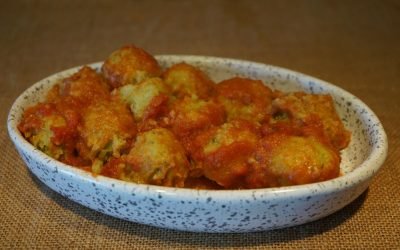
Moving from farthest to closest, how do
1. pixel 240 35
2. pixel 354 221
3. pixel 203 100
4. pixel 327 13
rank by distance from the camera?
pixel 327 13 < pixel 240 35 < pixel 203 100 < pixel 354 221

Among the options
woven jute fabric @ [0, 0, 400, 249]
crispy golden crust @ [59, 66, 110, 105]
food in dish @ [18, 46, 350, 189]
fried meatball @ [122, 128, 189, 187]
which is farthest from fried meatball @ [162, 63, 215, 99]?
woven jute fabric @ [0, 0, 400, 249]

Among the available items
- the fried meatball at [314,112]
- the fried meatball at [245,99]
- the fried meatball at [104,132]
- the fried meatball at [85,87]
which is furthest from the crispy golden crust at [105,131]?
the fried meatball at [314,112]

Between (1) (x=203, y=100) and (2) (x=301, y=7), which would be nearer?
(1) (x=203, y=100)

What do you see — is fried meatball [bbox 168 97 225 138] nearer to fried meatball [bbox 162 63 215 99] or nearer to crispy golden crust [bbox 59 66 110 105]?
fried meatball [bbox 162 63 215 99]

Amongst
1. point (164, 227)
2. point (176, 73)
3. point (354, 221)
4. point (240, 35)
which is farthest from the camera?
point (240, 35)

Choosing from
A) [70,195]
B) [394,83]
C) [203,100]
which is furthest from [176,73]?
[394,83]

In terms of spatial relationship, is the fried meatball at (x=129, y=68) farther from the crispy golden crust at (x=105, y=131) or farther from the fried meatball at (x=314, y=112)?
the fried meatball at (x=314, y=112)

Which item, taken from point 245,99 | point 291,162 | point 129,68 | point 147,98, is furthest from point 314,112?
point 129,68

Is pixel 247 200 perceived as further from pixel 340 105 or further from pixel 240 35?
pixel 240 35
